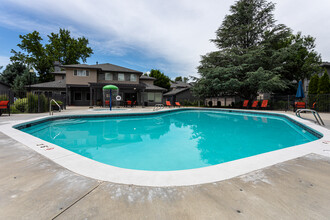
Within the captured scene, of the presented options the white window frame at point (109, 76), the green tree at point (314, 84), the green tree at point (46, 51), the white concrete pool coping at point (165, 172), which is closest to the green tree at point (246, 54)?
the green tree at point (314, 84)

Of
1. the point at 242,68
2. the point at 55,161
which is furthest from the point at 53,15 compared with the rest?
the point at 55,161

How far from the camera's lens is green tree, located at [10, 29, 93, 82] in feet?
101

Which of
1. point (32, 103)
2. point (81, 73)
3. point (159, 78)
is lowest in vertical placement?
point (32, 103)

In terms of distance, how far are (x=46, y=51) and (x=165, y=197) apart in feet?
135

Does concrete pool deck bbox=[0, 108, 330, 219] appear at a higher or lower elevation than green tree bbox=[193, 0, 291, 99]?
lower

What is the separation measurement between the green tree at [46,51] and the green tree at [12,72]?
1.64 m

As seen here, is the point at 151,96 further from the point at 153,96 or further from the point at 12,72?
the point at 12,72

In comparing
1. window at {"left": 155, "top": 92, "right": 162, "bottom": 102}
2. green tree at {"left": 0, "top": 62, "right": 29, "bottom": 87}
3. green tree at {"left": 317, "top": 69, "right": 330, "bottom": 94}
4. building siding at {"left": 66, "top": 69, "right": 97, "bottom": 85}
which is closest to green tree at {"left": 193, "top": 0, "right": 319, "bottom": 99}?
green tree at {"left": 317, "top": 69, "right": 330, "bottom": 94}

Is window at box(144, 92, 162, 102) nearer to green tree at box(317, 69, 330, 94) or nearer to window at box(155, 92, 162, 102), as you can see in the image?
window at box(155, 92, 162, 102)

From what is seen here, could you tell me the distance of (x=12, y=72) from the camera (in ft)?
95.0

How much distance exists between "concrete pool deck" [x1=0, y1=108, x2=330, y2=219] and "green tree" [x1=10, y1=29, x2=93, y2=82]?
37662 millimetres

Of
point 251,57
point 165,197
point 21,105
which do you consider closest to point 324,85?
point 251,57

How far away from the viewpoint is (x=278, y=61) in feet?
55.9

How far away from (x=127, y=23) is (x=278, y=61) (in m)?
17.7
